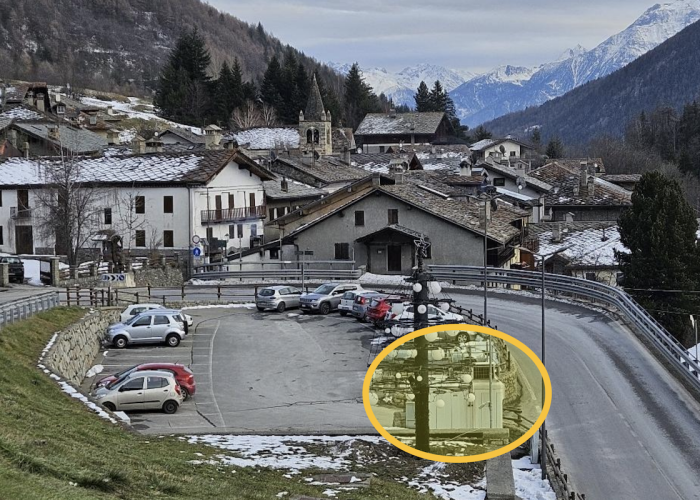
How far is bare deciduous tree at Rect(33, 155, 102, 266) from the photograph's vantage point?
2253 inches

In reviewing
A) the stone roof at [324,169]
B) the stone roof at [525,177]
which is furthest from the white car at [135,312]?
the stone roof at [525,177]

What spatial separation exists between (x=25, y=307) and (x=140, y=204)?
2824cm

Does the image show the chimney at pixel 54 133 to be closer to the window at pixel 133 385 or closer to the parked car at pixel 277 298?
the parked car at pixel 277 298

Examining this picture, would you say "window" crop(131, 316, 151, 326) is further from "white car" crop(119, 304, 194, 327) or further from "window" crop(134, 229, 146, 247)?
"window" crop(134, 229, 146, 247)

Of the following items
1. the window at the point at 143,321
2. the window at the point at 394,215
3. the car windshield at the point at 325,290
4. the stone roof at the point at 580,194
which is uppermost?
the stone roof at the point at 580,194

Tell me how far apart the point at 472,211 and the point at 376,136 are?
8853 cm

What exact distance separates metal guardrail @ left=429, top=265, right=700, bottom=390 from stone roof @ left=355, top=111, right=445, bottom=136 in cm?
9524

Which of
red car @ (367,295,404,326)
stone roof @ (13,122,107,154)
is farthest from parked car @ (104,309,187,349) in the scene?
stone roof @ (13,122,107,154)

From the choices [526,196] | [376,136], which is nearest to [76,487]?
[526,196]

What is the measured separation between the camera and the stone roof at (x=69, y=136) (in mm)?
88606

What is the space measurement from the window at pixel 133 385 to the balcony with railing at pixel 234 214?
3425 cm

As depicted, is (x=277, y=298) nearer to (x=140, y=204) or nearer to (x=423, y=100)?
(x=140, y=204)

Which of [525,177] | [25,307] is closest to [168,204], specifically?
[25,307]

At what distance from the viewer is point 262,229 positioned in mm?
68812
